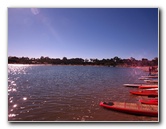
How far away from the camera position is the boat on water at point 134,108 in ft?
12.7

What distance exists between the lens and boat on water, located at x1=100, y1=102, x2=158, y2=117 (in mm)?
3876

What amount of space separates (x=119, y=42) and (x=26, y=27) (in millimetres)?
1908

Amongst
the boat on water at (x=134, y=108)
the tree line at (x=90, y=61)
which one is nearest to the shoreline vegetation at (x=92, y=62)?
the tree line at (x=90, y=61)

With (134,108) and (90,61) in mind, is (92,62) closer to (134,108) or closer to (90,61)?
(90,61)

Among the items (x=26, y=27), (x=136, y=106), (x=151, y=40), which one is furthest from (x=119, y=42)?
(x=26, y=27)

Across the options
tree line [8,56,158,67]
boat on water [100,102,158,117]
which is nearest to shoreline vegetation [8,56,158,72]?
tree line [8,56,158,67]

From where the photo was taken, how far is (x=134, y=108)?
13.7 feet

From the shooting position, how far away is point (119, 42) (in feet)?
13.0

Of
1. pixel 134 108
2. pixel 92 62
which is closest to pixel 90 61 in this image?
pixel 92 62

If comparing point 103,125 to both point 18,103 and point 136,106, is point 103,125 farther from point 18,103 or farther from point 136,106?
point 18,103

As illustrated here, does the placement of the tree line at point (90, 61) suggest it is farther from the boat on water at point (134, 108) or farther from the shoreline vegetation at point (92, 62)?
the boat on water at point (134, 108)

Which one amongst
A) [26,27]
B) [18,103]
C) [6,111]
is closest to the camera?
[6,111]

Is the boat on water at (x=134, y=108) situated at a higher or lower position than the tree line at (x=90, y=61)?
lower

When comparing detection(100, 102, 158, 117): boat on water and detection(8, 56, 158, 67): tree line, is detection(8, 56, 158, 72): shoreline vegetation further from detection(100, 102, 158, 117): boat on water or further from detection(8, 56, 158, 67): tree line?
detection(100, 102, 158, 117): boat on water
